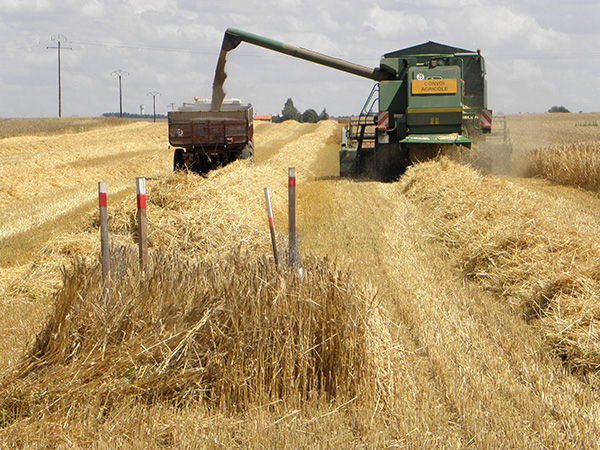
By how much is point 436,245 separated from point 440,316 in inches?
125

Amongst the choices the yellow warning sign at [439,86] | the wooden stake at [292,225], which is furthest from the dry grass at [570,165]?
the wooden stake at [292,225]

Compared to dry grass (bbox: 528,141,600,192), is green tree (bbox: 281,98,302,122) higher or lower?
higher

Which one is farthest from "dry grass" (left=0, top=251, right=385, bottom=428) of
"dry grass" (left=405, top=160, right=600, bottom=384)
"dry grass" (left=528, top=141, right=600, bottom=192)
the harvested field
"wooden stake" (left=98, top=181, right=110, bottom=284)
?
"dry grass" (left=528, top=141, right=600, bottom=192)

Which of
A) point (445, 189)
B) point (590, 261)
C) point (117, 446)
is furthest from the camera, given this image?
point (445, 189)

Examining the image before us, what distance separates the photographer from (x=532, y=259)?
6.49 metres

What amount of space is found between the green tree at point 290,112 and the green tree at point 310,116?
10329mm

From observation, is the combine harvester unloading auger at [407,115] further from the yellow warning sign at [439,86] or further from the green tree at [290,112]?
the green tree at [290,112]

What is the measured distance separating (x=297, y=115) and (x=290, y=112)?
3250 mm

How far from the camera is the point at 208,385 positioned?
3887 millimetres

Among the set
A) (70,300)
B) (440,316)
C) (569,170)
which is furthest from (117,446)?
(569,170)

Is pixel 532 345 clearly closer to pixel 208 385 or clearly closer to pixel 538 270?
pixel 538 270

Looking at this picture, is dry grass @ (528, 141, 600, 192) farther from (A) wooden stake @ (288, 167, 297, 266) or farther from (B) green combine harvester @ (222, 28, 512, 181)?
(A) wooden stake @ (288, 167, 297, 266)

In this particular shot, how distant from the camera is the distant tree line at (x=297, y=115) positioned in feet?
310

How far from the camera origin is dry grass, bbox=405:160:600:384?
482 cm
